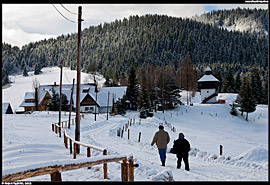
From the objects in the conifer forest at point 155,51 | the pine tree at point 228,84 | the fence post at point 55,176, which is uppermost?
the conifer forest at point 155,51

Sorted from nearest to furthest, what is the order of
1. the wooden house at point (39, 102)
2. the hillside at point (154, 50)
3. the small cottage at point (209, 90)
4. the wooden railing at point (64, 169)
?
1. the wooden railing at point (64, 169)
2. the wooden house at point (39, 102)
3. the small cottage at point (209, 90)
4. the hillside at point (154, 50)

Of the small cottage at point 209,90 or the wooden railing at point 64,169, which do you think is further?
the small cottage at point 209,90

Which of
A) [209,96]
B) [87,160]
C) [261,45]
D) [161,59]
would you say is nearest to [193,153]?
[87,160]

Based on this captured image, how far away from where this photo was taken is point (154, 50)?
532 feet

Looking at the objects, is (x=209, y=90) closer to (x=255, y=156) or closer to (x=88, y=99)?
(x=88, y=99)

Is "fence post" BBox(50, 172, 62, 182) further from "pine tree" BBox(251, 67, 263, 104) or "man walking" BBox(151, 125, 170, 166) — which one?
"pine tree" BBox(251, 67, 263, 104)

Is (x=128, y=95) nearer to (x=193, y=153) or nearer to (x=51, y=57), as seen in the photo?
(x=193, y=153)

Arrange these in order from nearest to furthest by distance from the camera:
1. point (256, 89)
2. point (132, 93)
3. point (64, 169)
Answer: point (64, 169) → point (132, 93) → point (256, 89)

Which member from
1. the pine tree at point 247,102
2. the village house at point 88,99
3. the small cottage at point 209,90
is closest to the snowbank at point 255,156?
the pine tree at point 247,102

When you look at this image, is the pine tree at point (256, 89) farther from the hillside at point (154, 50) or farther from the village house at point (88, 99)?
the hillside at point (154, 50)

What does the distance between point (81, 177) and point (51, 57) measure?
187 metres

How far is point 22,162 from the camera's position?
10.8 m

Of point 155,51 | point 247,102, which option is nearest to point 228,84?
A: point 247,102

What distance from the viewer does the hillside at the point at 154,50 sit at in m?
154
